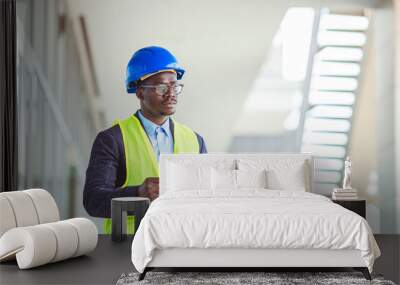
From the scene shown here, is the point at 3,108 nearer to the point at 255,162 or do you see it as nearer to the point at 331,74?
the point at 255,162

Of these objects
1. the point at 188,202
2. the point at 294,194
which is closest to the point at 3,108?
the point at 188,202

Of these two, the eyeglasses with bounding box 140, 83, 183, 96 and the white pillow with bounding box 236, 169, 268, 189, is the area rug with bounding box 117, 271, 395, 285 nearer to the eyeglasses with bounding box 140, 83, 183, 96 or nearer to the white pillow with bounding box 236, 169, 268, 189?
the white pillow with bounding box 236, 169, 268, 189

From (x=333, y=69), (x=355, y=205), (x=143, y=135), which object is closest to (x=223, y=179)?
(x=143, y=135)

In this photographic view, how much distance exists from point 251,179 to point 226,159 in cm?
66

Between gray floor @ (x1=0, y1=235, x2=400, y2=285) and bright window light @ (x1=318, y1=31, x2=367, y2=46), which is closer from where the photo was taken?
gray floor @ (x1=0, y1=235, x2=400, y2=285)

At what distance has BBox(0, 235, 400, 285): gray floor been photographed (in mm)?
4562

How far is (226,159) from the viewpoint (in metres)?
6.80

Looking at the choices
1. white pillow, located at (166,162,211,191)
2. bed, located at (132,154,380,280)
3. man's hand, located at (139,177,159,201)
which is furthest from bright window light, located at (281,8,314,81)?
bed, located at (132,154,380,280)

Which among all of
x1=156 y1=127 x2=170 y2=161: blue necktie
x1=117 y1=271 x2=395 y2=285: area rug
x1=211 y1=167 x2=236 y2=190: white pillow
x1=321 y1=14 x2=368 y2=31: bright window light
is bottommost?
x1=117 y1=271 x2=395 y2=285: area rug

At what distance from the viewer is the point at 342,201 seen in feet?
20.9

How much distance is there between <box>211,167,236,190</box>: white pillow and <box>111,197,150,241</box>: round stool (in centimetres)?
73

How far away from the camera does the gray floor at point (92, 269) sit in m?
4.56

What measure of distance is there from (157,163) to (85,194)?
902mm

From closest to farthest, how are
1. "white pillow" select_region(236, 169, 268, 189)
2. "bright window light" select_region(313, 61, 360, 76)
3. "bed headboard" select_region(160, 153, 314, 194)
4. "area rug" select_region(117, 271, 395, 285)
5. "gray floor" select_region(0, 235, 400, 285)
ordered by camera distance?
"area rug" select_region(117, 271, 395, 285) → "gray floor" select_region(0, 235, 400, 285) → "white pillow" select_region(236, 169, 268, 189) → "bed headboard" select_region(160, 153, 314, 194) → "bright window light" select_region(313, 61, 360, 76)
